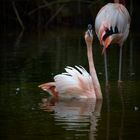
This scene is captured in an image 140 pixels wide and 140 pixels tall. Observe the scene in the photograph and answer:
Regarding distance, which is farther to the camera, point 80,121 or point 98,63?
point 98,63

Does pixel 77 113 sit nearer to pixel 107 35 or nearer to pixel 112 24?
pixel 107 35

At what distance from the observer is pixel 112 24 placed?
12.3 meters

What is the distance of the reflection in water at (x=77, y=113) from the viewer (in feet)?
26.1

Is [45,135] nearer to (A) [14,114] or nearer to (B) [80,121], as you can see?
(B) [80,121]

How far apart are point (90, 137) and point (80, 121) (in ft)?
3.28

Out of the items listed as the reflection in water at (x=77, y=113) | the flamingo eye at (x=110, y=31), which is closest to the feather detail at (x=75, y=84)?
the reflection in water at (x=77, y=113)

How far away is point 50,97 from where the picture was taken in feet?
35.0

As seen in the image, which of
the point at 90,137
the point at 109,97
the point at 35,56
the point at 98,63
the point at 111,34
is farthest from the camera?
the point at 35,56

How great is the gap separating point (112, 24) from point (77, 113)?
360 centimetres

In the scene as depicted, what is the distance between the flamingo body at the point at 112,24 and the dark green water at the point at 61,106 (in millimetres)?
737

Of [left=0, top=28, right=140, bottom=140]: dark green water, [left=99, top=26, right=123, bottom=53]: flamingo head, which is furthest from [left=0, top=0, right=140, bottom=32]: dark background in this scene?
[left=99, top=26, right=123, bottom=53]: flamingo head

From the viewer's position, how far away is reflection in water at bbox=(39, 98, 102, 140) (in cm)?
795

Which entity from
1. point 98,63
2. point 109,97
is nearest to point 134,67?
point 98,63

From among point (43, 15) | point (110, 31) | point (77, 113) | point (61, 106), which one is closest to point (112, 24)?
point (110, 31)
